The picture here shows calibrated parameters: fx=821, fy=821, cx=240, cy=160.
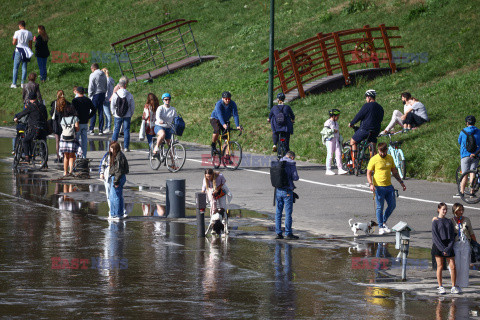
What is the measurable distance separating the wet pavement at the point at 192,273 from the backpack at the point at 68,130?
3.98 meters

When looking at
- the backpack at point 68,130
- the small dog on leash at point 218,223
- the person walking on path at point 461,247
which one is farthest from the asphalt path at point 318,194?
the person walking on path at point 461,247

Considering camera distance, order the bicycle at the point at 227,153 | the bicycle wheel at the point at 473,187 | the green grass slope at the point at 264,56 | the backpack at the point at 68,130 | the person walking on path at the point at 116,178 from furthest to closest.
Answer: the green grass slope at the point at 264,56
the bicycle at the point at 227,153
the backpack at the point at 68,130
the bicycle wheel at the point at 473,187
the person walking on path at the point at 116,178

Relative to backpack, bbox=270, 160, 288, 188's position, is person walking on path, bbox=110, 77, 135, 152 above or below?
above

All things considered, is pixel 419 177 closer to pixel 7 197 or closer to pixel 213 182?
pixel 213 182

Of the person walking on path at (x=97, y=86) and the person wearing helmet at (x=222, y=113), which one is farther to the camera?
the person walking on path at (x=97, y=86)

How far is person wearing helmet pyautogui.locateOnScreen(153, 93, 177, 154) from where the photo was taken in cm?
2030

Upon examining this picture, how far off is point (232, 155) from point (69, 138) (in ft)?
13.7

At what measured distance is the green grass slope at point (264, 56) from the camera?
925 inches

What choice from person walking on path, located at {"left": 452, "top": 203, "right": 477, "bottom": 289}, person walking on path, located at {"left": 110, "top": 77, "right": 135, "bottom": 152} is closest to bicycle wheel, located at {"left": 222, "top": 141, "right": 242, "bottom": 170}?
person walking on path, located at {"left": 110, "top": 77, "right": 135, "bottom": 152}

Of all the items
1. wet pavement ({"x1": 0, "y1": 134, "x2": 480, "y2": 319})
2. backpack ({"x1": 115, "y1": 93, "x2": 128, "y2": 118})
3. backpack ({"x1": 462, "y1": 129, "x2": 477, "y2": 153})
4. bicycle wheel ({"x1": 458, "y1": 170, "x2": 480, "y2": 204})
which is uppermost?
backpack ({"x1": 115, "y1": 93, "x2": 128, "y2": 118})

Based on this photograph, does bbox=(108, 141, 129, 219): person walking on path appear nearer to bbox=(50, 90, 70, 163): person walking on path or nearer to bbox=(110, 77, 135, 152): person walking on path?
bbox=(50, 90, 70, 163): person walking on path

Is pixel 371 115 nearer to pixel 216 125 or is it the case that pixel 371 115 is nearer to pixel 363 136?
pixel 363 136

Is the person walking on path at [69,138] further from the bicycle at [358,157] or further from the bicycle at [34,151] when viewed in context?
the bicycle at [358,157]

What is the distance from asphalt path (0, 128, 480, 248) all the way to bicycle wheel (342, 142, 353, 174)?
399 millimetres
